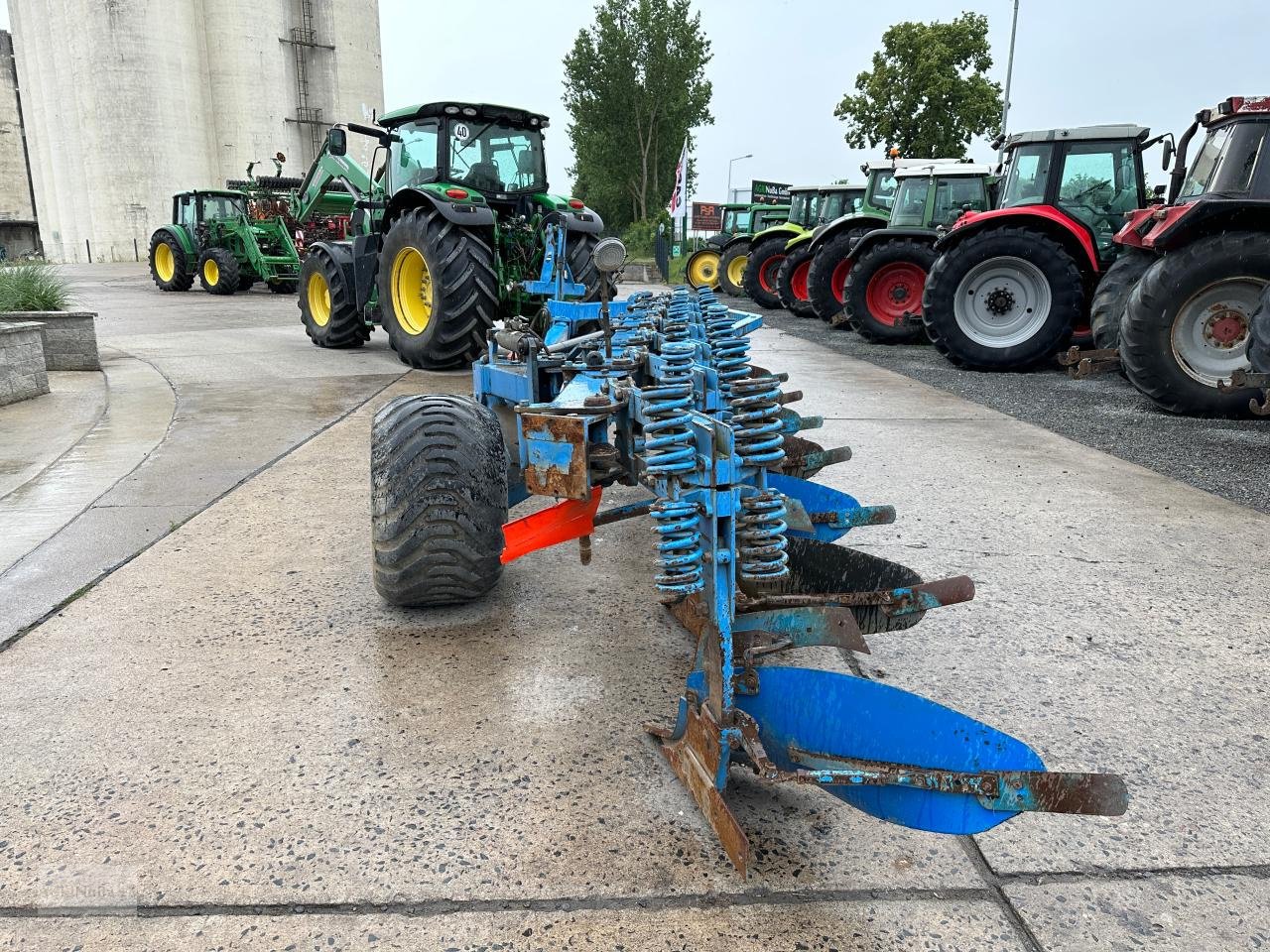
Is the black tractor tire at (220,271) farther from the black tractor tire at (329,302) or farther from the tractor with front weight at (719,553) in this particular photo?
the tractor with front weight at (719,553)

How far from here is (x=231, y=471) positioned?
5.07m

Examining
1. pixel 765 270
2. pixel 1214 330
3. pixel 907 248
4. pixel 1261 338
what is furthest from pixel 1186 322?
pixel 765 270

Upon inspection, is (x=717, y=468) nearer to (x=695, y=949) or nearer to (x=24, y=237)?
(x=695, y=949)

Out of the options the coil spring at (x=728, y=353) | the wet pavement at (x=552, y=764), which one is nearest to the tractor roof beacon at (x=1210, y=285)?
the wet pavement at (x=552, y=764)

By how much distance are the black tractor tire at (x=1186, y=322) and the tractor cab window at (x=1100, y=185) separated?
2787 mm

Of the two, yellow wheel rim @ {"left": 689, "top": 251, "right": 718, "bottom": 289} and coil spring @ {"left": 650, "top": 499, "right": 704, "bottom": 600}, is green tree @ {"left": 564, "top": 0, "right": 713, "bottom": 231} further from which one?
coil spring @ {"left": 650, "top": 499, "right": 704, "bottom": 600}

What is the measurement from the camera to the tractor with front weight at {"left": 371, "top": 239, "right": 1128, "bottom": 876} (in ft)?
5.87

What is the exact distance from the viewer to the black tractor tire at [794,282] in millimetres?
14945

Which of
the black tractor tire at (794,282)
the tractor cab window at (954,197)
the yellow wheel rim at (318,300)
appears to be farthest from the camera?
the black tractor tire at (794,282)

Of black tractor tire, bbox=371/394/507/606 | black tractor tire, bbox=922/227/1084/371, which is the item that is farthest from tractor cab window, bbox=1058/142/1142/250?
black tractor tire, bbox=371/394/507/606

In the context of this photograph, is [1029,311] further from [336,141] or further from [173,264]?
[173,264]

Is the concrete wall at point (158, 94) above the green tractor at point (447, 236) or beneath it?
above

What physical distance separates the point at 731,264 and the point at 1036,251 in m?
10.9

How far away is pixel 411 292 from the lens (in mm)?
8953
